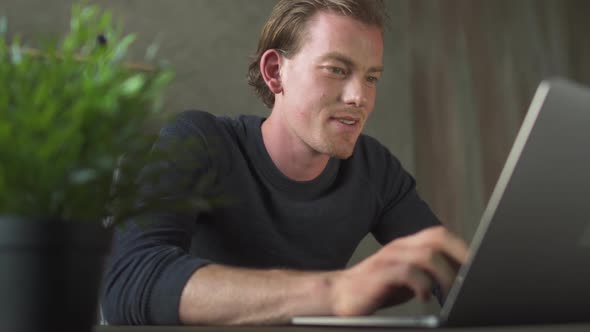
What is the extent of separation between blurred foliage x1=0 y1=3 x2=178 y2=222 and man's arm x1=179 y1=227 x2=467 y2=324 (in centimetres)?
41

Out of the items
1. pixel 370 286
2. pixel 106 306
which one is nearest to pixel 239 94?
pixel 106 306

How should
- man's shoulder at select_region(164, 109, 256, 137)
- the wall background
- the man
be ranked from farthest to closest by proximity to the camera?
the wall background, man's shoulder at select_region(164, 109, 256, 137), the man

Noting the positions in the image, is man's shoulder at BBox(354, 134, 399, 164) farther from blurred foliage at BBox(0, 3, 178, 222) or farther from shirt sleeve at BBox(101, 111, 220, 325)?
blurred foliage at BBox(0, 3, 178, 222)

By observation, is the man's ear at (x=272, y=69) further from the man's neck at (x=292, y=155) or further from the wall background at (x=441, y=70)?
the wall background at (x=441, y=70)

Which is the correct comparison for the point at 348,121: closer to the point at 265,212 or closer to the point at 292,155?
the point at 292,155

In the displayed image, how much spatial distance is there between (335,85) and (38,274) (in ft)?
3.90

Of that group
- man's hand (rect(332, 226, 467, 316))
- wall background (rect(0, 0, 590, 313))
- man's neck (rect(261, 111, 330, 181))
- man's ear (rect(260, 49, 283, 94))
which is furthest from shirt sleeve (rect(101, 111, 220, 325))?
wall background (rect(0, 0, 590, 313))

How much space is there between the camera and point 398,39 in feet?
10.1

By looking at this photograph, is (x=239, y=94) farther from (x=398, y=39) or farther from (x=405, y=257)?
(x=405, y=257)

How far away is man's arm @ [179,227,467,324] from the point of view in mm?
725

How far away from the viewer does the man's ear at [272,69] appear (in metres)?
1.70

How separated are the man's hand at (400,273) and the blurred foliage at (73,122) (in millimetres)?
407

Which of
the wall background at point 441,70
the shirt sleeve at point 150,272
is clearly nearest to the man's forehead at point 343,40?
the shirt sleeve at point 150,272

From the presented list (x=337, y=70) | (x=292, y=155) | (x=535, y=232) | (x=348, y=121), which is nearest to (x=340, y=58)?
(x=337, y=70)
